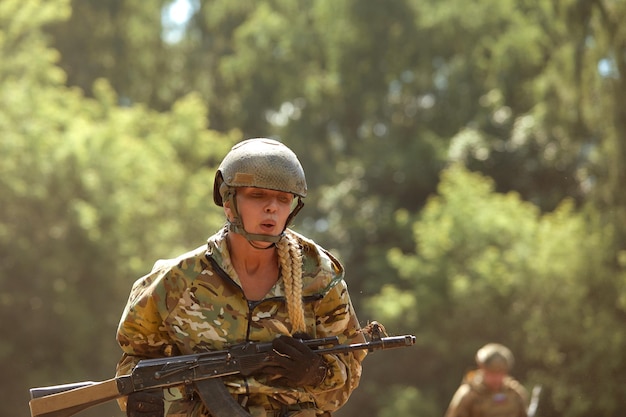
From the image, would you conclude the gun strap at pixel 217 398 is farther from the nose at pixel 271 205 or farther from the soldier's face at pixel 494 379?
the soldier's face at pixel 494 379

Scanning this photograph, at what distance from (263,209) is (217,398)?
717 mm

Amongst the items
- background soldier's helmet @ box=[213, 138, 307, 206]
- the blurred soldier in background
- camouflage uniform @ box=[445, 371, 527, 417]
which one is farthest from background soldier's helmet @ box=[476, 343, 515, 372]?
background soldier's helmet @ box=[213, 138, 307, 206]

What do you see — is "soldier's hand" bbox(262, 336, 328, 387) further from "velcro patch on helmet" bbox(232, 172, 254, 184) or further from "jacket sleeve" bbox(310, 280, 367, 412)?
"velcro patch on helmet" bbox(232, 172, 254, 184)

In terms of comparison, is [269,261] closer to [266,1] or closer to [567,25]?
[567,25]

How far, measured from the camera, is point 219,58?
39594 mm

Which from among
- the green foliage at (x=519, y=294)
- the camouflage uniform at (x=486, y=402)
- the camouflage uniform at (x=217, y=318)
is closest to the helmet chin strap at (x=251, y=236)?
the camouflage uniform at (x=217, y=318)

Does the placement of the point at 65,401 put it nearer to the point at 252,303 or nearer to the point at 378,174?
the point at 252,303

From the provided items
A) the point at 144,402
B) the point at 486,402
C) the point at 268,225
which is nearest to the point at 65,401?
the point at 144,402

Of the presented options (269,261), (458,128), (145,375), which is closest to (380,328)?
(269,261)

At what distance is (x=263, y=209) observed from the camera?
521 cm

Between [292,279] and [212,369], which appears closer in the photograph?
[212,369]

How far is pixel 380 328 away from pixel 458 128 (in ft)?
91.6

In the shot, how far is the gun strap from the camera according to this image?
16.8 ft

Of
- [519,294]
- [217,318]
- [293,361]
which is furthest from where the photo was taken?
[519,294]
